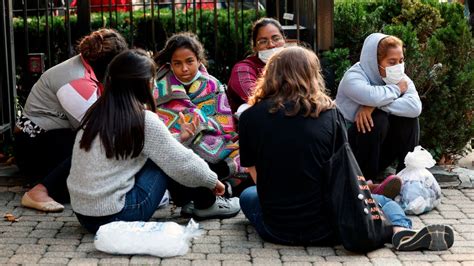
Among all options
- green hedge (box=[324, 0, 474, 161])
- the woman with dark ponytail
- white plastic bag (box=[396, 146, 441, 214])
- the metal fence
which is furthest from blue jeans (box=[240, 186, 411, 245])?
the metal fence

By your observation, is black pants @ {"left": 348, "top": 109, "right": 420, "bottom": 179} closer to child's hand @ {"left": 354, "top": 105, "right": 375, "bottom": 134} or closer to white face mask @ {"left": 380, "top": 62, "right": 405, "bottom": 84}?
child's hand @ {"left": 354, "top": 105, "right": 375, "bottom": 134}

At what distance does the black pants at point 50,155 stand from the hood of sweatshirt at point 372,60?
2.17 metres

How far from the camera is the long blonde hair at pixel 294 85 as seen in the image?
5508 millimetres

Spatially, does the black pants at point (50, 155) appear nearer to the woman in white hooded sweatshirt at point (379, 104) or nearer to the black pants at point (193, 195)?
the black pants at point (193, 195)

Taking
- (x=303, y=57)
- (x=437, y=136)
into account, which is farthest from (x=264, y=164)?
(x=437, y=136)

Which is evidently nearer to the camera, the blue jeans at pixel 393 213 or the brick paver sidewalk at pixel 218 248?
the brick paver sidewalk at pixel 218 248

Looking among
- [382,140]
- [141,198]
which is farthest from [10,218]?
[382,140]

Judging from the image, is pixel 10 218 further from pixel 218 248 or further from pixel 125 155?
pixel 218 248

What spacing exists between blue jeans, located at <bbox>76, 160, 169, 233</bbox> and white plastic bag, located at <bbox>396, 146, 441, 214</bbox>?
173 centimetres

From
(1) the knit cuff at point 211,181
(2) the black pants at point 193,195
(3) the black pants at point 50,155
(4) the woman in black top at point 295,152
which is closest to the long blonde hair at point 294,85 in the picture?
(4) the woman in black top at point 295,152

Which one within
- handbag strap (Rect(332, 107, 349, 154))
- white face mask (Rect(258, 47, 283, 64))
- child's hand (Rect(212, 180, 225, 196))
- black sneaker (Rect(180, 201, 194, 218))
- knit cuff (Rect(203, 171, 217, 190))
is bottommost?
black sneaker (Rect(180, 201, 194, 218))

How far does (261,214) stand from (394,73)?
64.6 inches

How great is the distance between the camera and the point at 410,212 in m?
6.47

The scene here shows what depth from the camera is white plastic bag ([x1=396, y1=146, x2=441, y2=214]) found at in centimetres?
644
